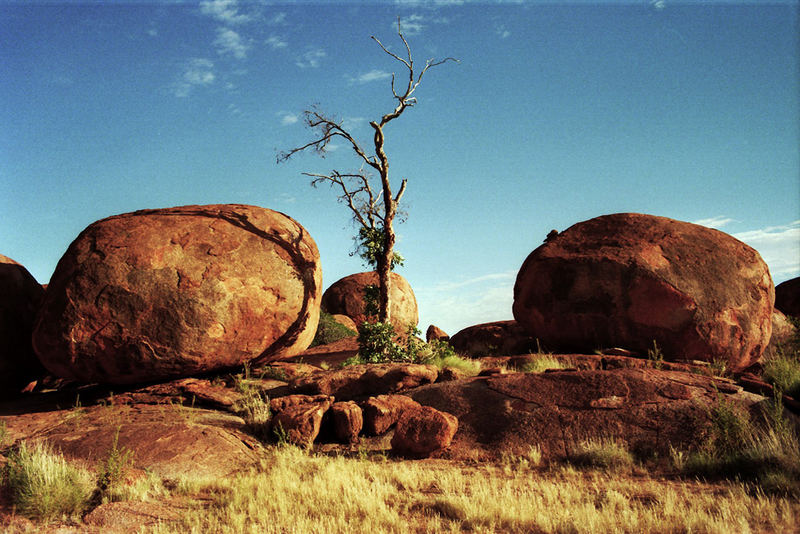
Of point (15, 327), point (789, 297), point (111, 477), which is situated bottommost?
point (111, 477)

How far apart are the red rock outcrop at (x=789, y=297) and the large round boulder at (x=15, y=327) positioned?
74.7 ft

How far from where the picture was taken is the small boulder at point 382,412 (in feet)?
28.3

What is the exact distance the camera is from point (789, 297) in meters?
21.0

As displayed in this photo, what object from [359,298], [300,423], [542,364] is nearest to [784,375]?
[542,364]

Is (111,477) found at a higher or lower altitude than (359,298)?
lower

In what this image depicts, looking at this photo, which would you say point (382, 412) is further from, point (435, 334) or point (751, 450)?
point (435, 334)

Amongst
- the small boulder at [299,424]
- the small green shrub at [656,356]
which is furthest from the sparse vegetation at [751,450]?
the small boulder at [299,424]

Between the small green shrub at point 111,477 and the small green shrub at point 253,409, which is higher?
the small green shrub at point 253,409

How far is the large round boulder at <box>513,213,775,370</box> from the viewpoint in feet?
38.8

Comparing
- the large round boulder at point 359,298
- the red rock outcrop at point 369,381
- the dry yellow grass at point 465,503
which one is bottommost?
the dry yellow grass at point 465,503

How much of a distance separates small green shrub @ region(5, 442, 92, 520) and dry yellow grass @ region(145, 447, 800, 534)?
1.13 metres

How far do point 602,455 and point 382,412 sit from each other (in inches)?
123

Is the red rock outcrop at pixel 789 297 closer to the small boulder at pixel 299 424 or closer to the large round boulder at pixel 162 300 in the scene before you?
the large round boulder at pixel 162 300

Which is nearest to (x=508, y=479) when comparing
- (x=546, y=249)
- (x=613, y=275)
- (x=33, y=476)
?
(x=33, y=476)
